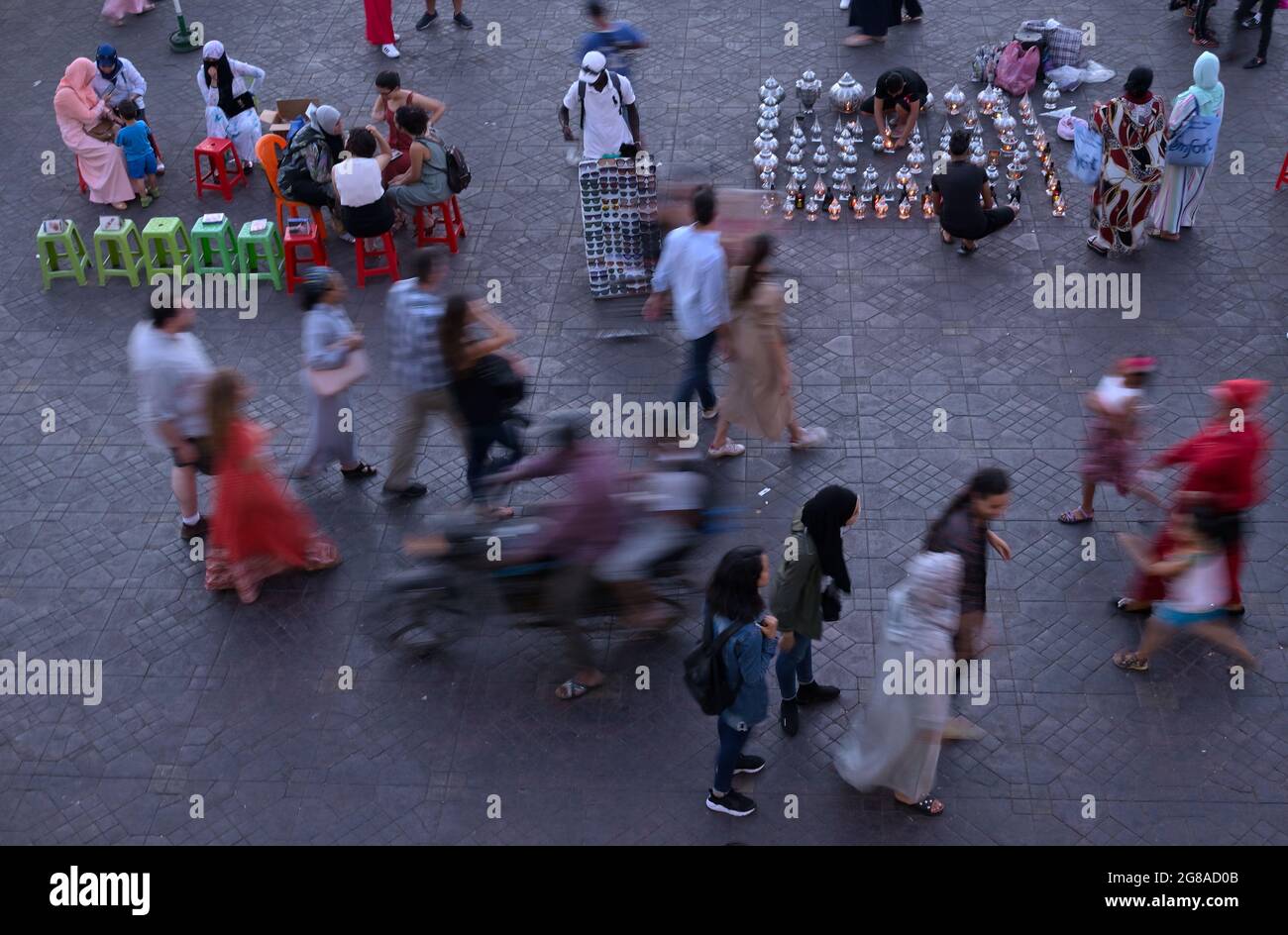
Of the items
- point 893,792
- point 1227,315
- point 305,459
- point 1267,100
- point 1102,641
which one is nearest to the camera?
point 893,792

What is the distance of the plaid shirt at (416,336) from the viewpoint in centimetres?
841

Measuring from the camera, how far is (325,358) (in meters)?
8.65

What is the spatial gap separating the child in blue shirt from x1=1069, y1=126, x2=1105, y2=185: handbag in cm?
807

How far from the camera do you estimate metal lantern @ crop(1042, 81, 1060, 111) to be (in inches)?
499

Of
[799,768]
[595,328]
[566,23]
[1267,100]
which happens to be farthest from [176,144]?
[1267,100]

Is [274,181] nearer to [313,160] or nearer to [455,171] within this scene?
[313,160]

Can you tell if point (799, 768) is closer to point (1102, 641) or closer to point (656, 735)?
point (656, 735)

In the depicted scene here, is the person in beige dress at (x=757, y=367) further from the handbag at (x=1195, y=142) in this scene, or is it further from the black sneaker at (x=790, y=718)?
the handbag at (x=1195, y=142)

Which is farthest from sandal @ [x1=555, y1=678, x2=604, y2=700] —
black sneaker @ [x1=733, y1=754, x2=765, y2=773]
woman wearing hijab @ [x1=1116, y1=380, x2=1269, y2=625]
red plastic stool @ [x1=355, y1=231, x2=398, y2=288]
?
red plastic stool @ [x1=355, y1=231, x2=398, y2=288]

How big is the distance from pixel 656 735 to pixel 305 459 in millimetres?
3260

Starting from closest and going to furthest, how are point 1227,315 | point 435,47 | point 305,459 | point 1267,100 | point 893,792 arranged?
point 893,792 < point 305,459 < point 1227,315 < point 1267,100 < point 435,47

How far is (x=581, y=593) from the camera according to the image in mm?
7309

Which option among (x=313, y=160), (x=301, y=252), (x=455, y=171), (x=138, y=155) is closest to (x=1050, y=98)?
(x=455, y=171)

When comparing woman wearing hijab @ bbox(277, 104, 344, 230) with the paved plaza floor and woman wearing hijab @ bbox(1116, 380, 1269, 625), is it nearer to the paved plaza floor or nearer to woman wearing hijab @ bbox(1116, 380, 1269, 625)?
the paved plaza floor
